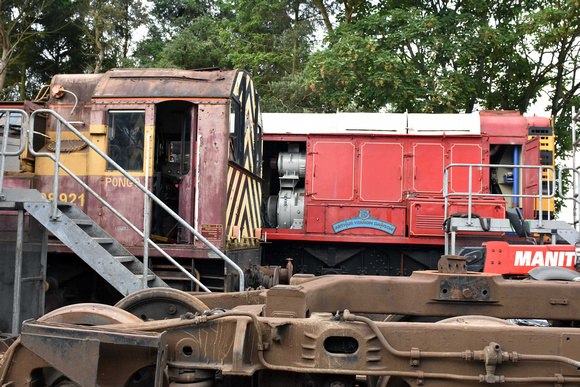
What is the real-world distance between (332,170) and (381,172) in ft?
3.42

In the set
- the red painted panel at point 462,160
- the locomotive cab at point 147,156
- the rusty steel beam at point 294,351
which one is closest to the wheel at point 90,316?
the rusty steel beam at point 294,351

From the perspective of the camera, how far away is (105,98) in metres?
7.38

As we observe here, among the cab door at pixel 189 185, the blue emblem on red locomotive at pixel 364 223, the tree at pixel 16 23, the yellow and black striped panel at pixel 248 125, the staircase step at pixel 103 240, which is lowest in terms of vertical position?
the staircase step at pixel 103 240

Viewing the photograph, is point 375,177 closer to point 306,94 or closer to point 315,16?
point 306,94

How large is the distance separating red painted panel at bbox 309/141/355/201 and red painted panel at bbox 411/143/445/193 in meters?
1.35

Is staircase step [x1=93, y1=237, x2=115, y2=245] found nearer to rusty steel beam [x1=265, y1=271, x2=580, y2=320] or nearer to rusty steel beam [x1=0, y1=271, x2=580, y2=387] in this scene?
rusty steel beam [x1=0, y1=271, x2=580, y2=387]

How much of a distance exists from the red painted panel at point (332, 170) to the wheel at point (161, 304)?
693 centimetres

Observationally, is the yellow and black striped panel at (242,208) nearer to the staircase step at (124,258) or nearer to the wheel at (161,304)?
the staircase step at (124,258)

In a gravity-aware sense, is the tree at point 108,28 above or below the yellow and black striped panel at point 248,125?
above

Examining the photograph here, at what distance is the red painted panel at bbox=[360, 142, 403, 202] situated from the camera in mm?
10945

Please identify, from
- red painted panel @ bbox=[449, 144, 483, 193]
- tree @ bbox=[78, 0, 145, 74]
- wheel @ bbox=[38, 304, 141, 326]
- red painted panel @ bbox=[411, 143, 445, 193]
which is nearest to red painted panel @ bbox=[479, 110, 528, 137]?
red painted panel @ bbox=[449, 144, 483, 193]

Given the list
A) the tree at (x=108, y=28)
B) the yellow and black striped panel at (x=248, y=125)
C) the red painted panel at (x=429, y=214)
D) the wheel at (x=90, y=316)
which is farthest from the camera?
the tree at (x=108, y=28)

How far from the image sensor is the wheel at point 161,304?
4.29 metres

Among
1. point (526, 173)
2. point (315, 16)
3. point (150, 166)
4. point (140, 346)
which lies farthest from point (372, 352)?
point (315, 16)
